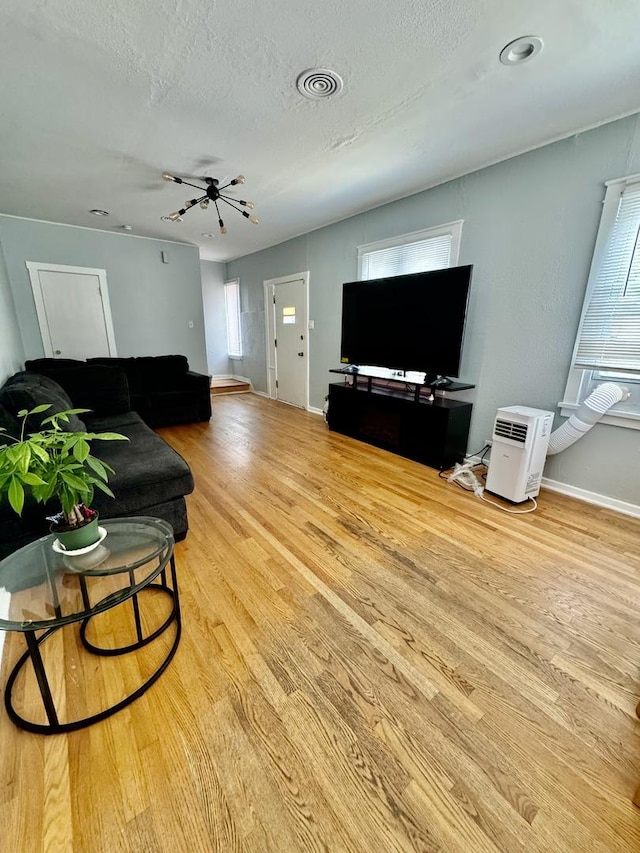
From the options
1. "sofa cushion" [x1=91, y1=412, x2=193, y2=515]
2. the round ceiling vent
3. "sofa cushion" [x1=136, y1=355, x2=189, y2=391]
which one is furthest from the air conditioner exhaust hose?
"sofa cushion" [x1=136, y1=355, x2=189, y2=391]

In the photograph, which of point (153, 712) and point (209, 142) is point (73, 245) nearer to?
point (209, 142)

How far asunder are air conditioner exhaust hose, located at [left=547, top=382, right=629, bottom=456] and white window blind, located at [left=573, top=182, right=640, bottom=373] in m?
0.17

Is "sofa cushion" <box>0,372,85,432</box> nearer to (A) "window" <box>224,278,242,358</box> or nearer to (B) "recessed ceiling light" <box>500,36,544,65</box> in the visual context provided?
(B) "recessed ceiling light" <box>500,36,544,65</box>

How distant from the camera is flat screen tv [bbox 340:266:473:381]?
9.59ft

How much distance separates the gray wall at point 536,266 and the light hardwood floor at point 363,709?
26.1 inches

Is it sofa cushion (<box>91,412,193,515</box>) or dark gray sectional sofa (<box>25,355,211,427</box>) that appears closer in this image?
sofa cushion (<box>91,412,193,515</box>)

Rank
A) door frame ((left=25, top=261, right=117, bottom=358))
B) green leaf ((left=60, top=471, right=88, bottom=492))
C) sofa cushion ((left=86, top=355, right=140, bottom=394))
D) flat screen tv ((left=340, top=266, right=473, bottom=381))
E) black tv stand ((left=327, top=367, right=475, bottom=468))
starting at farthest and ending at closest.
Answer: door frame ((left=25, top=261, right=117, bottom=358)), sofa cushion ((left=86, top=355, right=140, bottom=394)), black tv stand ((left=327, top=367, right=475, bottom=468)), flat screen tv ((left=340, top=266, right=473, bottom=381)), green leaf ((left=60, top=471, right=88, bottom=492))

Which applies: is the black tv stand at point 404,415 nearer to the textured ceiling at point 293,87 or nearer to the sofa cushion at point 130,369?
the textured ceiling at point 293,87

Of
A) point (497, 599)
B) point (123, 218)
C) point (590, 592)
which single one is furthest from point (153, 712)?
point (123, 218)

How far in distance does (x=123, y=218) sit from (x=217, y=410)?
2.74 meters

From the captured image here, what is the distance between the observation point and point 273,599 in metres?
1.63

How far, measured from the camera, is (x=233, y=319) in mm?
7176

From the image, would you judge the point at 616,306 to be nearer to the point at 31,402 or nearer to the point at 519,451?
the point at 519,451

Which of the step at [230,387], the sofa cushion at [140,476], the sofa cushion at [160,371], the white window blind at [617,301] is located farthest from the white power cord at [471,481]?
the step at [230,387]
